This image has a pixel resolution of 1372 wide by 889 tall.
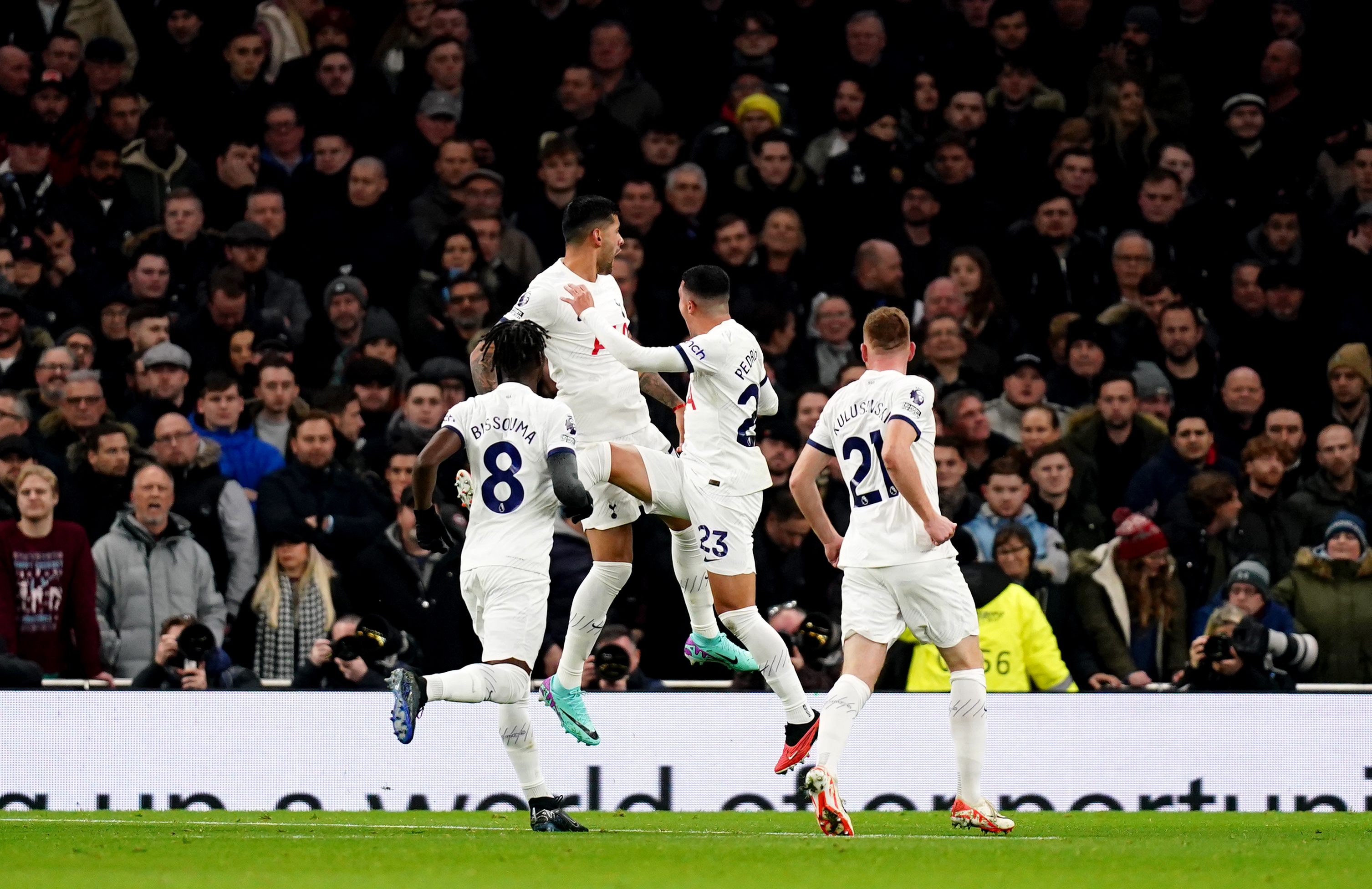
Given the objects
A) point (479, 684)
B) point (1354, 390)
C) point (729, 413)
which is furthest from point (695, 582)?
point (1354, 390)

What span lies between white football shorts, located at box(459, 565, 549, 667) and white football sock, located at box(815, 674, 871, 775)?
4.53 feet

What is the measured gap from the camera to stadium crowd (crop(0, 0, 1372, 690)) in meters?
14.2

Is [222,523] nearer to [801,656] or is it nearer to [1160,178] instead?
[801,656]

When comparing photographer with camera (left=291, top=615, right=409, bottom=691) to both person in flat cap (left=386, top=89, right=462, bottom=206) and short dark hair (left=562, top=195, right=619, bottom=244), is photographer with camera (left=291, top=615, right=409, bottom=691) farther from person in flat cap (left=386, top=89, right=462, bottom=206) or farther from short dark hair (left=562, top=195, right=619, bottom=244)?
person in flat cap (left=386, top=89, right=462, bottom=206)

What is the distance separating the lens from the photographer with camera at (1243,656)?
13.4 m

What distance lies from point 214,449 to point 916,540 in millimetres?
6247

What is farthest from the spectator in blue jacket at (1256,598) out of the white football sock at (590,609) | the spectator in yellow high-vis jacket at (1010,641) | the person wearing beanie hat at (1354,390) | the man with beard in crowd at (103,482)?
the man with beard in crowd at (103,482)

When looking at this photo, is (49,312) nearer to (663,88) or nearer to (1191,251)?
(663,88)

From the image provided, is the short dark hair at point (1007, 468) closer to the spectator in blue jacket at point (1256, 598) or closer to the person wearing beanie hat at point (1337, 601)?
the spectator in blue jacket at point (1256, 598)

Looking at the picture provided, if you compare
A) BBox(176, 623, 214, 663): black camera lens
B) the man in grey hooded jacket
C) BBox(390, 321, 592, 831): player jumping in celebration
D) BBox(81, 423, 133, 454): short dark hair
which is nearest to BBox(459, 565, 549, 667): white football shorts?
BBox(390, 321, 592, 831): player jumping in celebration

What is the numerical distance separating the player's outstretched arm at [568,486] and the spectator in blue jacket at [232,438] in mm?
5400

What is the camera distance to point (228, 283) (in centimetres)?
1666

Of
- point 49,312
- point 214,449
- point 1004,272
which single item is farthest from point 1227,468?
point 49,312

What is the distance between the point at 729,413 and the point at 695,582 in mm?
943
